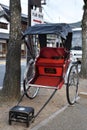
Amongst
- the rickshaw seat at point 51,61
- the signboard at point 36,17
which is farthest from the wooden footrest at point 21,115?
the signboard at point 36,17

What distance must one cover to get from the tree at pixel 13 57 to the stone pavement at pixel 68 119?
1.30m

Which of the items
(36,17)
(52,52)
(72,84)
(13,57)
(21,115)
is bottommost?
(21,115)

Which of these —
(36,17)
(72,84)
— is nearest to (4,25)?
(36,17)

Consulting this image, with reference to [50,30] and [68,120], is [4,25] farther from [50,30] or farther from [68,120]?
[68,120]

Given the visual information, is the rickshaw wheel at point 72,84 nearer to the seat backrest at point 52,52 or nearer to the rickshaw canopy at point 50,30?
the seat backrest at point 52,52

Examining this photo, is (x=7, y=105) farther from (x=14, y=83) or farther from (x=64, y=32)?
(x=64, y=32)

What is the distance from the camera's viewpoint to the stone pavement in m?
5.54

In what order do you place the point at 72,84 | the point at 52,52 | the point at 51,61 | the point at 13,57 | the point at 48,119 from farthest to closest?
1. the point at 72,84
2. the point at 52,52
3. the point at 51,61
4. the point at 13,57
5. the point at 48,119

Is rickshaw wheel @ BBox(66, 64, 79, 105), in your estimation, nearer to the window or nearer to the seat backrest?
the seat backrest

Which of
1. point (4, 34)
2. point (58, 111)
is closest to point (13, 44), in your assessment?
point (58, 111)

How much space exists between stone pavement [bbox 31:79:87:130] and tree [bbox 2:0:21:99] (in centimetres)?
130

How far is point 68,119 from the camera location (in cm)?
609

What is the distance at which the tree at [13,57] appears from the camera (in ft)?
23.1

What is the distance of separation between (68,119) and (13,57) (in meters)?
2.10
